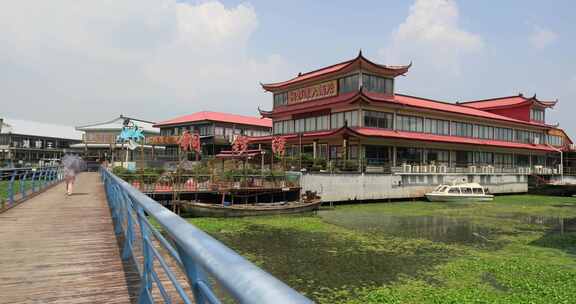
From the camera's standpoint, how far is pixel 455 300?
1002 centimetres

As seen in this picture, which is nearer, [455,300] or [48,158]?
[455,300]

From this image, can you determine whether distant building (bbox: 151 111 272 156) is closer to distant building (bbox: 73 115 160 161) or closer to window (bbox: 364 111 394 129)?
distant building (bbox: 73 115 160 161)

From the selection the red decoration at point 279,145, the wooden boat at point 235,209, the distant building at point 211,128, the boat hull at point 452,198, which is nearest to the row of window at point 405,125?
the red decoration at point 279,145

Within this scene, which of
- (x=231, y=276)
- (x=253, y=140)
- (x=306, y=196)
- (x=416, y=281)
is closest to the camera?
(x=231, y=276)

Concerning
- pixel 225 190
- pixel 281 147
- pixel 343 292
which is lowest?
pixel 343 292

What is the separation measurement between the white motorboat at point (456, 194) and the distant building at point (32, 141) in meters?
48.9

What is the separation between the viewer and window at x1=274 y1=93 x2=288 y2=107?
4740 cm

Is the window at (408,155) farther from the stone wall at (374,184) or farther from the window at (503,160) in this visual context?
the window at (503,160)

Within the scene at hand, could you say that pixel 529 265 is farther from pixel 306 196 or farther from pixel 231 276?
pixel 306 196

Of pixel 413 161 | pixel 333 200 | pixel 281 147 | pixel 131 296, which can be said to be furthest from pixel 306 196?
pixel 131 296

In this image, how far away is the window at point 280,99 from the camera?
4740cm

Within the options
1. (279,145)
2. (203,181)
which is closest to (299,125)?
(279,145)

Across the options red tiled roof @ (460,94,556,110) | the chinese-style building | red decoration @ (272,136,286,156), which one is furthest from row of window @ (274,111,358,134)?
red tiled roof @ (460,94,556,110)

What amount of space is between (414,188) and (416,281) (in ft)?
88.7
